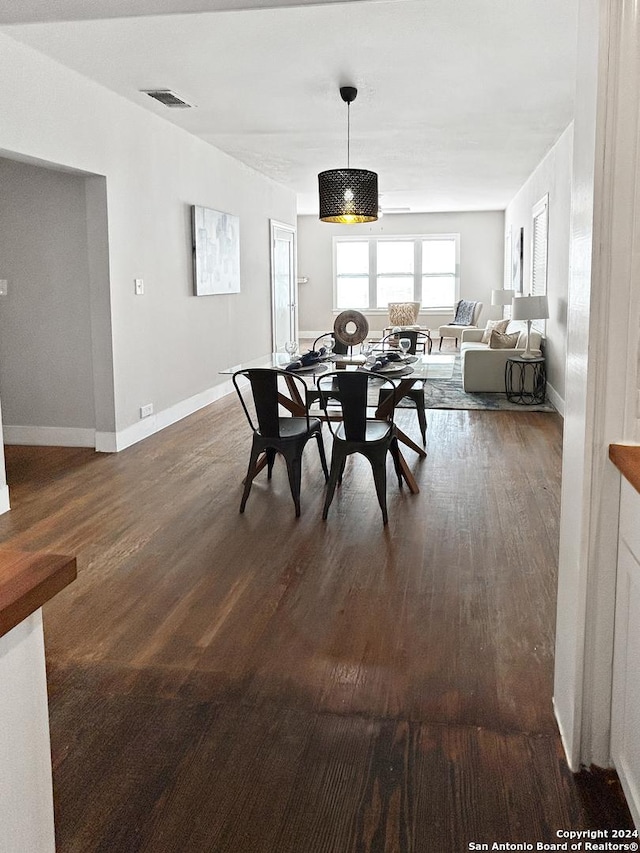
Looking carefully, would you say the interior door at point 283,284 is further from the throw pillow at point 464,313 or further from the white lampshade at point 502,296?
the throw pillow at point 464,313

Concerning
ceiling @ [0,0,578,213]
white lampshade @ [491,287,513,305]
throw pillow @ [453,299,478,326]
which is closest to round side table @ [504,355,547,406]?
ceiling @ [0,0,578,213]

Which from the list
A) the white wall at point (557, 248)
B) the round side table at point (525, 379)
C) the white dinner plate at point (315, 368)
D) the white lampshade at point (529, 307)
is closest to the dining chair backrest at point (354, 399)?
the white dinner plate at point (315, 368)

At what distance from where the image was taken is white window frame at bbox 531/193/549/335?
8.37m

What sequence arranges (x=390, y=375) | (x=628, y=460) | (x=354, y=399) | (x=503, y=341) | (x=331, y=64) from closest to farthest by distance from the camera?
1. (x=628, y=460)
2. (x=354, y=399)
3. (x=390, y=375)
4. (x=331, y=64)
5. (x=503, y=341)

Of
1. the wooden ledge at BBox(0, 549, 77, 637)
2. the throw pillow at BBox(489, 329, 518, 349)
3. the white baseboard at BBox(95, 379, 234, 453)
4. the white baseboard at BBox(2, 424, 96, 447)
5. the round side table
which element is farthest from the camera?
the throw pillow at BBox(489, 329, 518, 349)

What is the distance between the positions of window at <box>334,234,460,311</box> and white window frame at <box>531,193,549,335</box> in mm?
5214

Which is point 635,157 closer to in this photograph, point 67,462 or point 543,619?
point 543,619

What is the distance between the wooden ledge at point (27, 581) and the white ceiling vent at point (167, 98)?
193 inches

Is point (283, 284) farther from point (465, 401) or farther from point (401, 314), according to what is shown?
point (465, 401)

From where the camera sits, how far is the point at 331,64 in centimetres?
485

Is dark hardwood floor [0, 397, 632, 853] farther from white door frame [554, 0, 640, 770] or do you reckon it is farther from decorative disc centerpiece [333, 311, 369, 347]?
decorative disc centerpiece [333, 311, 369, 347]

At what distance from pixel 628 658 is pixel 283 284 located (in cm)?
968

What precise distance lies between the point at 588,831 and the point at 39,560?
1399 millimetres

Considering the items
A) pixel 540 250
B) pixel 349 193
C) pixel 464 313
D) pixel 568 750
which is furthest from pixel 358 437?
pixel 464 313
